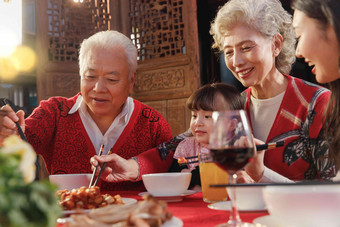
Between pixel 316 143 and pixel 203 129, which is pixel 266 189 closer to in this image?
pixel 316 143

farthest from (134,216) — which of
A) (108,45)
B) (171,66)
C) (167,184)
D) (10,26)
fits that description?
(10,26)

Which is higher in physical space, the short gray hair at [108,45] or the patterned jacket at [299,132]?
the short gray hair at [108,45]

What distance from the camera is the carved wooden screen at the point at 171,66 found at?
140 inches

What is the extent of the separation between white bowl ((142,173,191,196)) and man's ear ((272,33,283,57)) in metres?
0.94

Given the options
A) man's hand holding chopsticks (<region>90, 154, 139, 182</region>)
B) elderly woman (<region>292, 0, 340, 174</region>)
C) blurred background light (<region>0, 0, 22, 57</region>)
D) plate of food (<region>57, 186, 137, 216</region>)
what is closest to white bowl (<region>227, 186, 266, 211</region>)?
plate of food (<region>57, 186, 137, 216</region>)

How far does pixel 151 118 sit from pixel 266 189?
4.74ft

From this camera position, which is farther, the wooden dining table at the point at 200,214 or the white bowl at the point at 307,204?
the wooden dining table at the point at 200,214

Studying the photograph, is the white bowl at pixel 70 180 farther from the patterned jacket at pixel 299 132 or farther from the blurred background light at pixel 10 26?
the blurred background light at pixel 10 26

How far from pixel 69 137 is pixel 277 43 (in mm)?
1246

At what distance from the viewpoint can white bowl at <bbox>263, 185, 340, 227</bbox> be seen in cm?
59

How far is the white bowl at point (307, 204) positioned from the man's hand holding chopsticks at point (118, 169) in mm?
848

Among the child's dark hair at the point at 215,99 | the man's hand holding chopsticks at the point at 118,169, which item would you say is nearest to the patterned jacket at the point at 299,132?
the child's dark hair at the point at 215,99

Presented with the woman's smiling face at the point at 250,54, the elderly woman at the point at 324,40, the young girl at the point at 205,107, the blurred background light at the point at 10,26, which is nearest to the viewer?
the elderly woman at the point at 324,40

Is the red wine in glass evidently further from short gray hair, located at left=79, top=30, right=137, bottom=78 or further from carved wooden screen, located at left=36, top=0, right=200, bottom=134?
carved wooden screen, located at left=36, top=0, right=200, bottom=134
